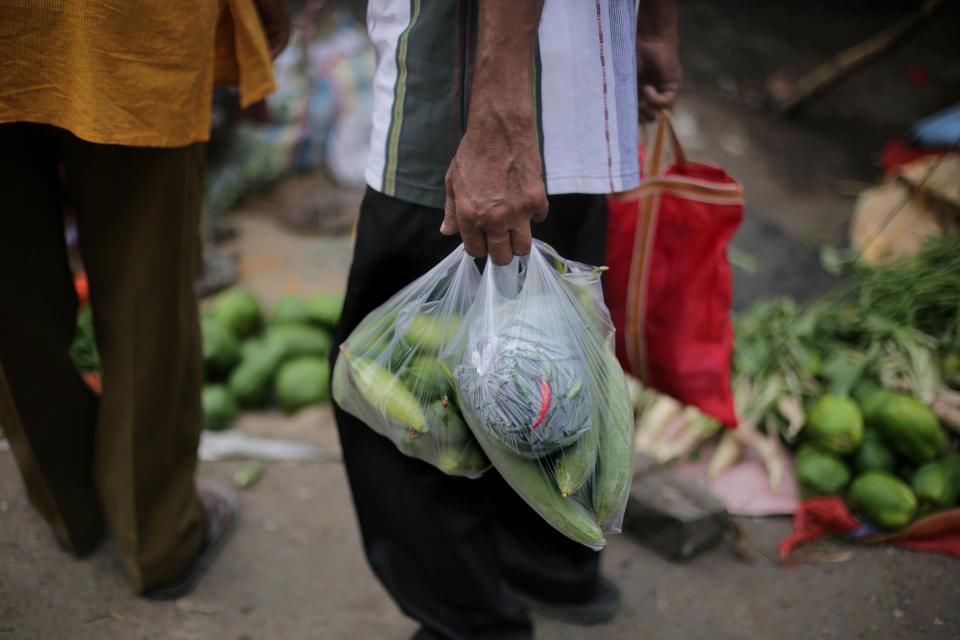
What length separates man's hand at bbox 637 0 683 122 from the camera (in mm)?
1720

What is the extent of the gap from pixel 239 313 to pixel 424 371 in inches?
73.2

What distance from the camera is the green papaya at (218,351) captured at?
2816 millimetres

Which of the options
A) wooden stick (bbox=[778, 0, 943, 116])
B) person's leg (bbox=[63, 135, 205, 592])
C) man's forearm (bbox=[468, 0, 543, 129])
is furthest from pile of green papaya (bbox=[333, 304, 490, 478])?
wooden stick (bbox=[778, 0, 943, 116])

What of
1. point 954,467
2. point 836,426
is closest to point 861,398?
point 836,426

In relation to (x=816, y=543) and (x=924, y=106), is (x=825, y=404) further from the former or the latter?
(x=924, y=106)

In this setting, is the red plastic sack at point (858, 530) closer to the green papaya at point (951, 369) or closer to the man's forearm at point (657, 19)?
the green papaya at point (951, 369)

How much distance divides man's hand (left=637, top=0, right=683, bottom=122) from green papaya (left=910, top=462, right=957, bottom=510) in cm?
131

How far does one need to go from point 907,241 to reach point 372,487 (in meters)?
2.73

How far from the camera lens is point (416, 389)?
1396 millimetres

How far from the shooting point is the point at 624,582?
216cm

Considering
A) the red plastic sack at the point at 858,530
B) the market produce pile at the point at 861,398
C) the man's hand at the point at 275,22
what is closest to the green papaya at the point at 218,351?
the man's hand at the point at 275,22

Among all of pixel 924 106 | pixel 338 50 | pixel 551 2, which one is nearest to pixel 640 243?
pixel 551 2

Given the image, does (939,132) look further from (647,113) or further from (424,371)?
(424,371)

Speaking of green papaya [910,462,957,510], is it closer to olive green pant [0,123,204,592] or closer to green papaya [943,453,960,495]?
green papaya [943,453,960,495]
